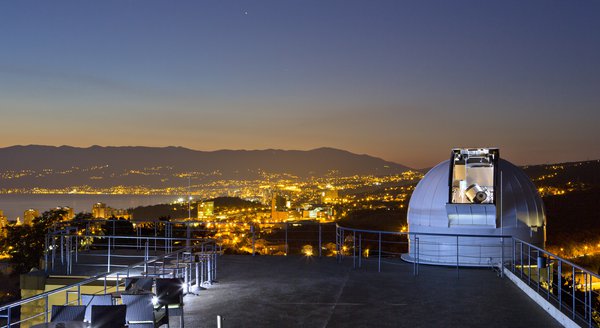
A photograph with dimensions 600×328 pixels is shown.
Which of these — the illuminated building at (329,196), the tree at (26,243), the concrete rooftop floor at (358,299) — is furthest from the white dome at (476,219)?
the illuminated building at (329,196)

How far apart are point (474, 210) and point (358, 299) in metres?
7.81

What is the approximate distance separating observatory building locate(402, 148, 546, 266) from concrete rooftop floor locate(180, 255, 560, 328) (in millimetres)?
2236

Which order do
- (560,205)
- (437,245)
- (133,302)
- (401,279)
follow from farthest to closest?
(560,205)
(437,245)
(401,279)
(133,302)

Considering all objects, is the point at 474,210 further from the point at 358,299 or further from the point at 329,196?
the point at 329,196

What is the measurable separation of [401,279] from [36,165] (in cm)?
19076

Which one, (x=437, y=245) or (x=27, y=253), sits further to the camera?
(x=27, y=253)

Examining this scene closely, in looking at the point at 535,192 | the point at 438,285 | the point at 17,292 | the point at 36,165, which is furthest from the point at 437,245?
the point at 36,165

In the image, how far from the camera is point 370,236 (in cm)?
6184

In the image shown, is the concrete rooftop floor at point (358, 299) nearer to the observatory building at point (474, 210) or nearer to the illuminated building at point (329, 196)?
the observatory building at point (474, 210)

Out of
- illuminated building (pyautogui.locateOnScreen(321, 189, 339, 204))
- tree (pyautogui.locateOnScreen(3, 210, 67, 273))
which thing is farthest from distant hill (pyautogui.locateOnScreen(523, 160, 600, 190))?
tree (pyautogui.locateOnScreen(3, 210, 67, 273))

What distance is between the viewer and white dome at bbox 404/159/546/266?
18094 mm

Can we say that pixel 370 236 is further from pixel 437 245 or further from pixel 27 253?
pixel 437 245

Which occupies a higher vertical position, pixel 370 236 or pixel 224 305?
pixel 224 305

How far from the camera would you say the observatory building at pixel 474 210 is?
714 inches
